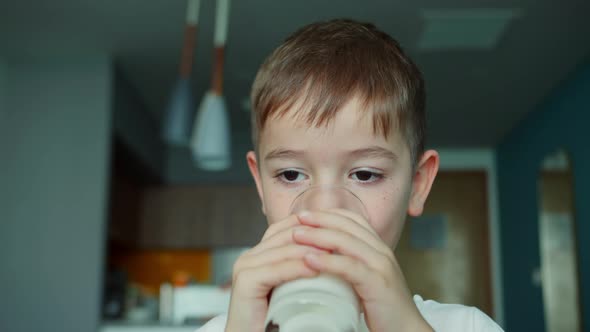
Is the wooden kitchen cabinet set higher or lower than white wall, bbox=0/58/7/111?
lower

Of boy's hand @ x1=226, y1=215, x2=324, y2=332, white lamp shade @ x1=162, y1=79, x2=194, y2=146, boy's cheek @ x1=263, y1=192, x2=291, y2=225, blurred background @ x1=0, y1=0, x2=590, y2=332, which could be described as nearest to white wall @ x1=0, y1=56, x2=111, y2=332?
blurred background @ x1=0, y1=0, x2=590, y2=332

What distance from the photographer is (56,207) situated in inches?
141

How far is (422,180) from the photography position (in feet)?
2.72

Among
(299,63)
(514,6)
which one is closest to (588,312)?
(514,6)

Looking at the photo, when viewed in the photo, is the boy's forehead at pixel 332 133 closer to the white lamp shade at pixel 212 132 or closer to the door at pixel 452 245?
the white lamp shade at pixel 212 132

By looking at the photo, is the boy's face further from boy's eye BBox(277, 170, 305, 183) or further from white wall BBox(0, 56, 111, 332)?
white wall BBox(0, 56, 111, 332)

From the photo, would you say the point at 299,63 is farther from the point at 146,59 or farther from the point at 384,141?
the point at 146,59

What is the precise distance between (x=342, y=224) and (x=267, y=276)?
2.7 inches

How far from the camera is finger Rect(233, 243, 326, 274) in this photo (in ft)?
1.64

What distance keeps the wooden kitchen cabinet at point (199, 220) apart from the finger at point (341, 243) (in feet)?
16.2

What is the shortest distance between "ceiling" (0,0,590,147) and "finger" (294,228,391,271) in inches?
104

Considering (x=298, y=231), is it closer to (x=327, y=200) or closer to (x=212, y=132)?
(x=327, y=200)

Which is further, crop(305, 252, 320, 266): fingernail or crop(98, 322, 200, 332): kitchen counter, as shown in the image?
crop(98, 322, 200, 332): kitchen counter

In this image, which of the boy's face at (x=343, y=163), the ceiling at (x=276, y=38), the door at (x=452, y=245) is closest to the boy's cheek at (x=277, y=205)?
the boy's face at (x=343, y=163)
